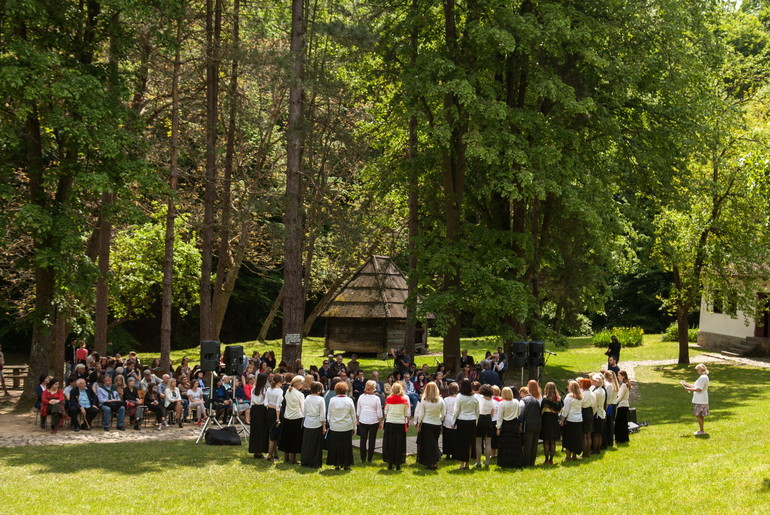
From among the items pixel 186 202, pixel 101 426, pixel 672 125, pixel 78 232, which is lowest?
pixel 101 426

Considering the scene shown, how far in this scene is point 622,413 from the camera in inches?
596

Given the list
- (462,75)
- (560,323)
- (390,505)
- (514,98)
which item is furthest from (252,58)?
(560,323)

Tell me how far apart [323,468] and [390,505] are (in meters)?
2.63

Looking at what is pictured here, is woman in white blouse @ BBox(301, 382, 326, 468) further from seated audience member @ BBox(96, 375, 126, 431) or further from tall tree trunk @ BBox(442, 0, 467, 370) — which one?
tall tree trunk @ BBox(442, 0, 467, 370)

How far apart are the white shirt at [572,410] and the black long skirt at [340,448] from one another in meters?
3.84

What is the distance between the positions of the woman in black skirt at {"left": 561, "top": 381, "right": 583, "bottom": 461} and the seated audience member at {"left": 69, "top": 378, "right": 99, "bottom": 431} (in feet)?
31.9

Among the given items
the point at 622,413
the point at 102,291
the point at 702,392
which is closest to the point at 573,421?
the point at 622,413

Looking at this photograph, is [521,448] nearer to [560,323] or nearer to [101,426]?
[101,426]

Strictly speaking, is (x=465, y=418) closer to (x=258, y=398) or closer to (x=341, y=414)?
(x=341, y=414)

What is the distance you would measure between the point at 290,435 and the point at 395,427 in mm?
1840

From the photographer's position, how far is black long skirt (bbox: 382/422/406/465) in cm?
1310

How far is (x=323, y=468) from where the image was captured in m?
13.2

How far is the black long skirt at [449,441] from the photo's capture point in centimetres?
1370

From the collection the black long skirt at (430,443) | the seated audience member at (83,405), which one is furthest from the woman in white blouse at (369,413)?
the seated audience member at (83,405)
